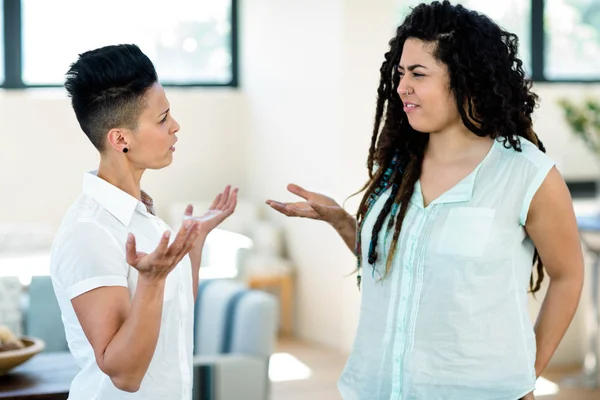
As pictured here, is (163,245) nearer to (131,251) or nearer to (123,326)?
(131,251)

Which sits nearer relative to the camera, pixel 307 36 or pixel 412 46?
pixel 412 46

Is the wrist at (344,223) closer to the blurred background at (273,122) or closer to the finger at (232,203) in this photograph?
the finger at (232,203)

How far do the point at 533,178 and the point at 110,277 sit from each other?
0.84 meters

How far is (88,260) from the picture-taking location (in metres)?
1.67

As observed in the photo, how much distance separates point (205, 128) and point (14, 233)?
1.65 meters

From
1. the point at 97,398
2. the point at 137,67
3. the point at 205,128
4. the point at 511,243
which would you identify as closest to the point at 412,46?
the point at 511,243

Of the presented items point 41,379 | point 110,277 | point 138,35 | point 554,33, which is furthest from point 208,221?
point 554,33

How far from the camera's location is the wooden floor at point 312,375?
4914 millimetres

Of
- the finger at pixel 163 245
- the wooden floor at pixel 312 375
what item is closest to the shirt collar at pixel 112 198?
the finger at pixel 163 245

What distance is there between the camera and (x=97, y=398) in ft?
5.79

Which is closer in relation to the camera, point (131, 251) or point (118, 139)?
point (131, 251)

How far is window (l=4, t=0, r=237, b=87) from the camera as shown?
275 inches

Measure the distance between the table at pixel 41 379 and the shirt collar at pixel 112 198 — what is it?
901mm

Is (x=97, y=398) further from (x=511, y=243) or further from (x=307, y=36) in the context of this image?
(x=307, y=36)
